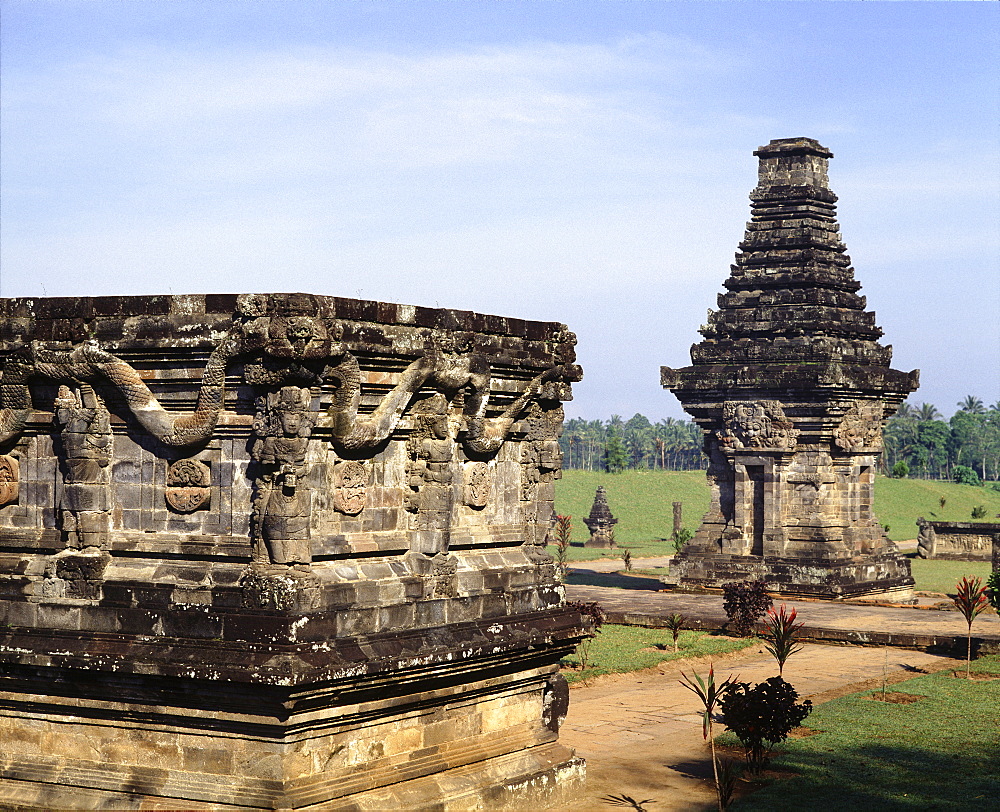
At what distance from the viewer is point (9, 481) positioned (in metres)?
11.5

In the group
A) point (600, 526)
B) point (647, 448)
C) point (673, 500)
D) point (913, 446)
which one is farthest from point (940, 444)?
point (600, 526)

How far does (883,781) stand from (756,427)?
54.2 ft

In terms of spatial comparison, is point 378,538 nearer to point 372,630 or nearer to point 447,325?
point 372,630

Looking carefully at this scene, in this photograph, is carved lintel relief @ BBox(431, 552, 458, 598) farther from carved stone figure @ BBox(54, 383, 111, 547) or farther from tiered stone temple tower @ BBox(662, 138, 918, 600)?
tiered stone temple tower @ BBox(662, 138, 918, 600)

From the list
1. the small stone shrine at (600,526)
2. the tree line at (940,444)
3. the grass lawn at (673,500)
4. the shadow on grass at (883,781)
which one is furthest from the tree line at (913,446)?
the shadow on grass at (883,781)

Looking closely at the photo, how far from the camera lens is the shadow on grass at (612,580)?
31.6m

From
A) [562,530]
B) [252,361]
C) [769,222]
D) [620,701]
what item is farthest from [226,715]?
[562,530]

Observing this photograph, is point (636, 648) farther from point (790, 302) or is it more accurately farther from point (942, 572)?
point (942, 572)

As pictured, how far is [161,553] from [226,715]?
1439mm

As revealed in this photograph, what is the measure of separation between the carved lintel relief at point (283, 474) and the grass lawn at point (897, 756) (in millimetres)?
5016

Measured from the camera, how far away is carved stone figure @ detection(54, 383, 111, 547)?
10930 millimetres

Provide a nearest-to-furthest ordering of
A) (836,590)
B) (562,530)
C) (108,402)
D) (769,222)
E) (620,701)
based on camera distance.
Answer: (108,402) → (620,701) → (836,590) → (769,222) → (562,530)

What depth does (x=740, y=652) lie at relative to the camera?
70.3 feet

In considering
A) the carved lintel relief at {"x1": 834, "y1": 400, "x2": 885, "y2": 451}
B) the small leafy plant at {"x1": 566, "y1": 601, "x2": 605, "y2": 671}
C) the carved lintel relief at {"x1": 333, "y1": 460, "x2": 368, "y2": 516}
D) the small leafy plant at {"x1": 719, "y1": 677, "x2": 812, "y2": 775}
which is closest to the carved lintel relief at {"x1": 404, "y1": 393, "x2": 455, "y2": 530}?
the carved lintel relief at {"x1": 333, "y1": 460, "x2": 368, "y2": 516}
